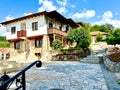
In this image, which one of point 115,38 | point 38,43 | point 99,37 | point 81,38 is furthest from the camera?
point 99,37

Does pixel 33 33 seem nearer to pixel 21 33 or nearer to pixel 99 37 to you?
pixel 21 33

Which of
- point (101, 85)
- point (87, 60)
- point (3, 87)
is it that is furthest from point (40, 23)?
point (3, 87)

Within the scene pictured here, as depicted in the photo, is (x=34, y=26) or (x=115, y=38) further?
(x=34, y=26)

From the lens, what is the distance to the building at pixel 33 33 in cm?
2392

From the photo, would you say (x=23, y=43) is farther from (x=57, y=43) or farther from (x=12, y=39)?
(x=57, y=43)

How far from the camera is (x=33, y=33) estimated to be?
25.0 metres

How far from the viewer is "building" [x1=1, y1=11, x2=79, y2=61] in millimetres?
23922

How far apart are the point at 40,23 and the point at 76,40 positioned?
5947mm

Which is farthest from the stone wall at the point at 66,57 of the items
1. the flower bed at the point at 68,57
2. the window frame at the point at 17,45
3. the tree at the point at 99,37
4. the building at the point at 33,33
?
the tree at the point at 99,37

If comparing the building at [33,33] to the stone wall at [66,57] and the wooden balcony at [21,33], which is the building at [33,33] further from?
the stone wall at [66,57]

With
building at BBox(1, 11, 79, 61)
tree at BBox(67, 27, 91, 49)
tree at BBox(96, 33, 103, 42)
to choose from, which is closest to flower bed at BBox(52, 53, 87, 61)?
tree at BBox(67, 27, 91, 49)

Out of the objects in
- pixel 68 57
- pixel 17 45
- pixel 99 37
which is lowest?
pixel 68 57

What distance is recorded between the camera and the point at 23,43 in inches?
1045

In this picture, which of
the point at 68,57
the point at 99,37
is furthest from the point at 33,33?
the point at 99,37
